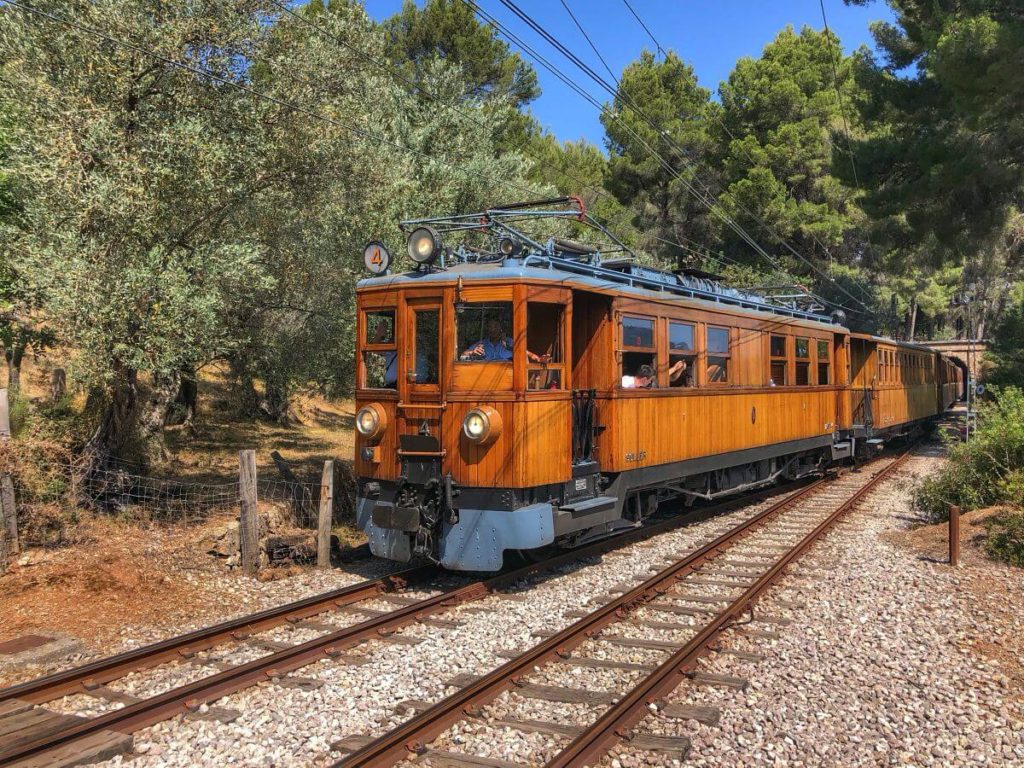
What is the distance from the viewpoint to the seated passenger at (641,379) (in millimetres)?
8468

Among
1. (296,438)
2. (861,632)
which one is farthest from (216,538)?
(296,438)

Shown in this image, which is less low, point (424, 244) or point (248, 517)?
point (424, 244)

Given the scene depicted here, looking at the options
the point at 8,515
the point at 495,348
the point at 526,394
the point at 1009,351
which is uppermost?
the point at 1009,351

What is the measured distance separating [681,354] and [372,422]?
158 inches

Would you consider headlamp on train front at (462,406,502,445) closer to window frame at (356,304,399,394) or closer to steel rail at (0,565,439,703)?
window frame at (356,304,399,394)

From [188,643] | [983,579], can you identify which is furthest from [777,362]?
[188,643]

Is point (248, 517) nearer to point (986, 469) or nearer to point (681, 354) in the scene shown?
point (681, 354)

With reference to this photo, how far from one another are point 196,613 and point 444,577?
2398 mm

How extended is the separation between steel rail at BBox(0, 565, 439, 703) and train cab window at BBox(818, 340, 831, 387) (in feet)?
30.6

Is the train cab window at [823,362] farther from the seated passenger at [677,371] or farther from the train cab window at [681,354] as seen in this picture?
the seated passenger at [677,371]

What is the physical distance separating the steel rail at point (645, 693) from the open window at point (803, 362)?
5.96 m

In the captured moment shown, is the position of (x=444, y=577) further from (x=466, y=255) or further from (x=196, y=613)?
(x=466, y=255)

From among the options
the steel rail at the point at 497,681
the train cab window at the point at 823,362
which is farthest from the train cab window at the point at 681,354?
the train cab window at the point at 823,362

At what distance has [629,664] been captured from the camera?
5453 millimetres
